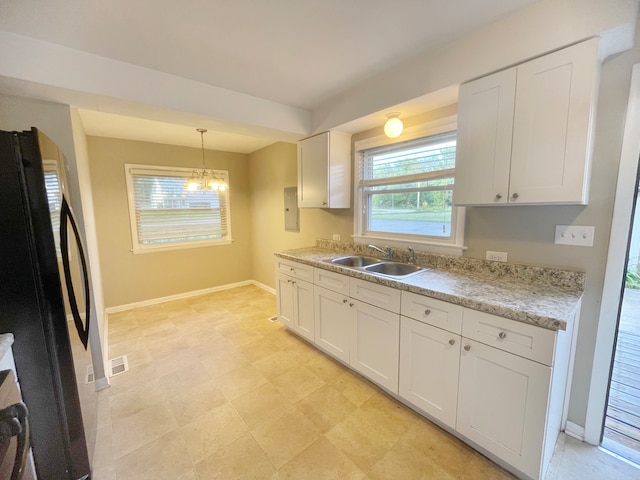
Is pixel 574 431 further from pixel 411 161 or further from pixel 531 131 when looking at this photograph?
pixel 411 161

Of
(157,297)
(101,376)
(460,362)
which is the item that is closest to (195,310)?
(157,297)

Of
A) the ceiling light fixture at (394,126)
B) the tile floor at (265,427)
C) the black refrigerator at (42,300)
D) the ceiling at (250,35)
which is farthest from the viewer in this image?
the ceiling light fixture at (394,126)

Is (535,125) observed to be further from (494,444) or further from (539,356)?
(494,444)

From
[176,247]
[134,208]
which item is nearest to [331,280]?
[176,247]

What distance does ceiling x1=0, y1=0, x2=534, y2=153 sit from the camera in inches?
53.9

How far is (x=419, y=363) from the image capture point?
1725 mm

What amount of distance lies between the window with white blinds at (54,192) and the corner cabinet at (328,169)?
6.60 feet

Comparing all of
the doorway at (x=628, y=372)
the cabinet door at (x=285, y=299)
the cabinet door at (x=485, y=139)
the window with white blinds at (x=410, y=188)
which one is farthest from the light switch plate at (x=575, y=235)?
the cabinet door at (x=285, y=299)

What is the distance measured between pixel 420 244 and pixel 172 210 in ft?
11.9

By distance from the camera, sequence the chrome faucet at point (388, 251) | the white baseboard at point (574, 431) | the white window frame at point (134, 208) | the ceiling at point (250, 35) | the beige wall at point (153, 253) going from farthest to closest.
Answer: the white window frame at point (134, 208)
the beige wall at point (153, 253)
the chrome faucet at point (388, 251)
the white baseboard at point (574, 431)
the ceiling at point (250, 35)

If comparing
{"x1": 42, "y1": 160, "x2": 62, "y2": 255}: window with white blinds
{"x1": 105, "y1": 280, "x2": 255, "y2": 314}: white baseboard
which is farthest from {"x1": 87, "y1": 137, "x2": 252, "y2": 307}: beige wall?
{"x1": 42, "y1": 160, "x2": 62, "y2": 255}: window with white blinds

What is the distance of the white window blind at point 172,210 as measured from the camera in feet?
12.4

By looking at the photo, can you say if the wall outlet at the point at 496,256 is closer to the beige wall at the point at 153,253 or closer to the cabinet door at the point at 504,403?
the cabinet door at the point at 504,403

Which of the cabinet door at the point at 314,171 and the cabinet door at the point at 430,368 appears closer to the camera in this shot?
the cabinet door at the point at 430,368
